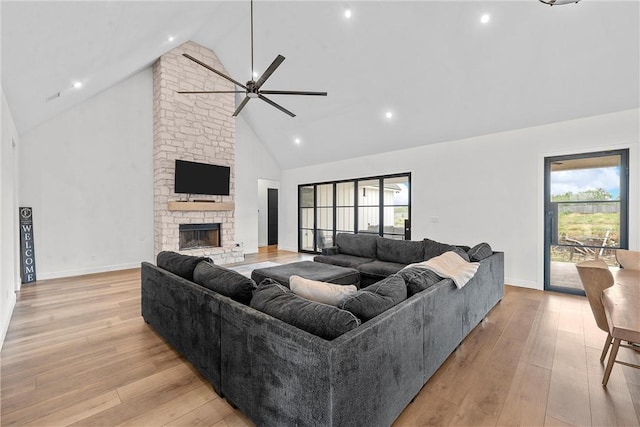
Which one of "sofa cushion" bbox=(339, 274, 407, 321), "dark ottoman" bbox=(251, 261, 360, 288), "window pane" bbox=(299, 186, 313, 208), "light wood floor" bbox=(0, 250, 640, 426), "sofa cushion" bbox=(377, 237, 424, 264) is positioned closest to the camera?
"sofa cushion" bbox=(339, 274, 407, 321)

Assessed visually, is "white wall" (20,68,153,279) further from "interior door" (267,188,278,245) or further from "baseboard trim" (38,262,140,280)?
"interior door" (267,188,278,245)

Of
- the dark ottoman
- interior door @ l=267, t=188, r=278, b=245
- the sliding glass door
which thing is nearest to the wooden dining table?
the dark ottoman

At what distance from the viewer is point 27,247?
4570mm

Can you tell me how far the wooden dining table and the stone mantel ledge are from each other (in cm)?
618

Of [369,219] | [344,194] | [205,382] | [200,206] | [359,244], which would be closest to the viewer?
[205,382]

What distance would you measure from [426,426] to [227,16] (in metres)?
6.38

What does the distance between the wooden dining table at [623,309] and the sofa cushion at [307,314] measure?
128 centimetres

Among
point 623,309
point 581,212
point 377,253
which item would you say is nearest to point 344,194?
point 377,253

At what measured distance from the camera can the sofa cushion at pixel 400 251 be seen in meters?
4.30

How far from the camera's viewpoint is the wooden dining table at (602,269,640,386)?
134 centimetres

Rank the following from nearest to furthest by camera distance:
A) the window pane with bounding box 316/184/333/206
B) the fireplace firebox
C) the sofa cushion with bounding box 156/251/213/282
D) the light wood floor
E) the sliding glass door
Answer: the light wood floor < the sofa cushion with bounding box 156/251/213/282 < the fireplace firebox < the sliding glass door < the window pane with bounding box 316/184/333/206

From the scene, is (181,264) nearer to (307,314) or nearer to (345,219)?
(307,314)

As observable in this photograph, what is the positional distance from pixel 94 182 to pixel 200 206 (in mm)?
1911

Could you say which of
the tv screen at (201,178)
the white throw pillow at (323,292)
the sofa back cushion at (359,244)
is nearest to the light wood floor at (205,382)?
the white throw pillow at (323,292)
